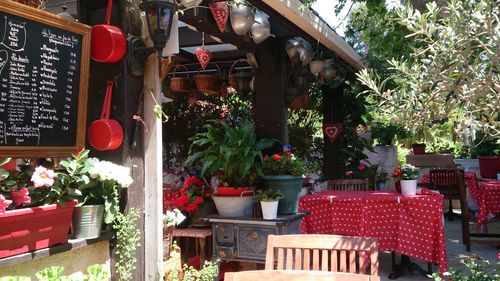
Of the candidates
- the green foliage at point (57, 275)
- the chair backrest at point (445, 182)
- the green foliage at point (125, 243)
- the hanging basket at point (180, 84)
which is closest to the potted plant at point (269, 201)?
the green foliage at point (125, 243)

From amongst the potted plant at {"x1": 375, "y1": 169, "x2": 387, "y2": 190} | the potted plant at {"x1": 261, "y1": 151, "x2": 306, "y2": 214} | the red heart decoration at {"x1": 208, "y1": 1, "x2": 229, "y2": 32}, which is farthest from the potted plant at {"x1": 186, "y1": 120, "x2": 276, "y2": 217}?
the potted plant at {"x1": 375, "y1": 169, "x2": 387, "y2": 190}

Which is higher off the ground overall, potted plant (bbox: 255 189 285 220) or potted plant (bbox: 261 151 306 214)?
potted plant (bbox: 261 151 306 214)

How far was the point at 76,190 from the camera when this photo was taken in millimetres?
2105

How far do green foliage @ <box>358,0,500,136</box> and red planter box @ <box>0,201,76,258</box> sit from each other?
1496mm

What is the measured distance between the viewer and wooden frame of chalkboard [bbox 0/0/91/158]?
1998 mm

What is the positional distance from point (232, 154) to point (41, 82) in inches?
70.1

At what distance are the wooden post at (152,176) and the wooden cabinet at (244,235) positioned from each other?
1.18 m

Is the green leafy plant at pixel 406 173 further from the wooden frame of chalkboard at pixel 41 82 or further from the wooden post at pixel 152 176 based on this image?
the wooden frame of chalkboard at pixel 41 82

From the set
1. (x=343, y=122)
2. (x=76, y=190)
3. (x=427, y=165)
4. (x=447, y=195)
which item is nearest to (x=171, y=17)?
(x=76, y=190)

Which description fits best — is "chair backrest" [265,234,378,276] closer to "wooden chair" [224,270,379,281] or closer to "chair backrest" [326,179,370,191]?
"wooden chair" [224,270,379,281]

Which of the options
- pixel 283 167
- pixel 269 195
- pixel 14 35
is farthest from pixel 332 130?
pixel 14 35

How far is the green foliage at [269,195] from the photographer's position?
3.70 metres

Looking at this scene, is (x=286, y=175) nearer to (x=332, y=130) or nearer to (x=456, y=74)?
(x=456, y=74)

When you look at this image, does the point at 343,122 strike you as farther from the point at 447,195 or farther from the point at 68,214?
the point at 68,214
